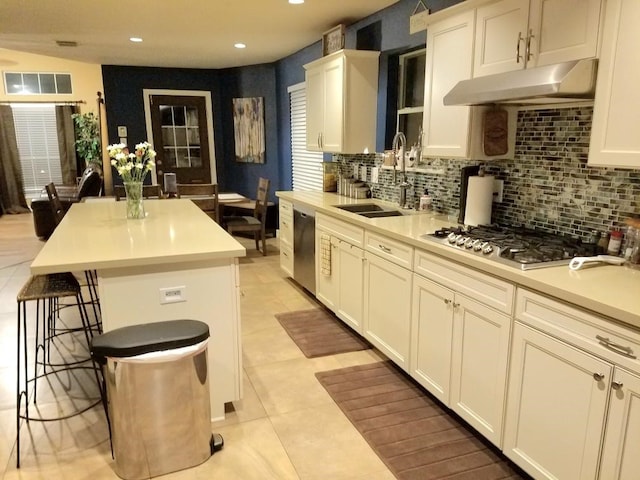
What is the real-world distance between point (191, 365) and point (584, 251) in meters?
1.83

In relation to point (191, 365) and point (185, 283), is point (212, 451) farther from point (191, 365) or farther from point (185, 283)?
point (185, 283)

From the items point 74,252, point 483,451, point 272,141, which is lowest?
point 483,451

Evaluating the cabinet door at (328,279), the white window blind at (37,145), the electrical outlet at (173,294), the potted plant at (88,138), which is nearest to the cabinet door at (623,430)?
the electrical outlet at (173,294)

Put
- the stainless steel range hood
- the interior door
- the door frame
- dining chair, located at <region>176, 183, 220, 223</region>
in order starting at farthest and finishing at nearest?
the interior door → the door frame → dining chair, located at <region>176, 183, 220, 223</region> → the stainless steel range hood

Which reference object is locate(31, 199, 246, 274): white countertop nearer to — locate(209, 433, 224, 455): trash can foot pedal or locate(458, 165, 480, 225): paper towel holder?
locate(209, 433, 224, 455): trash can foot pedal

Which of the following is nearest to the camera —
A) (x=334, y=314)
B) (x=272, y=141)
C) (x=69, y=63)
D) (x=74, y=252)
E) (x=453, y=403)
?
(x=74, y=252)

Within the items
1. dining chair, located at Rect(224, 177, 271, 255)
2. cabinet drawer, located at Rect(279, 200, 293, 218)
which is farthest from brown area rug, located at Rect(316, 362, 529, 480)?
dining chair, located at Rect(224, 177, 271, 255)

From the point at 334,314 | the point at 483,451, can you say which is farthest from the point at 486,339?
the point at 334,314

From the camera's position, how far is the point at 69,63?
919 centimetres

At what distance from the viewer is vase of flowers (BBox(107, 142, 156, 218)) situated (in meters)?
2.94

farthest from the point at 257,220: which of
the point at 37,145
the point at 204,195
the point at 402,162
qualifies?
the point at 37,145

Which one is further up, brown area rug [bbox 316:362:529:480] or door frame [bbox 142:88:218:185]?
door frame [bbox 142:88:218:185]

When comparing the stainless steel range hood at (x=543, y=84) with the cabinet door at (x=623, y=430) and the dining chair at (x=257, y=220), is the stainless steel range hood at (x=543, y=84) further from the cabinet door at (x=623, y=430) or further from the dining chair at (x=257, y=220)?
the dining chair at (x=257, y=220)

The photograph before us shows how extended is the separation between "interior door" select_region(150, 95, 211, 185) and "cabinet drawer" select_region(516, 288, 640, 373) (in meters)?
6.68
